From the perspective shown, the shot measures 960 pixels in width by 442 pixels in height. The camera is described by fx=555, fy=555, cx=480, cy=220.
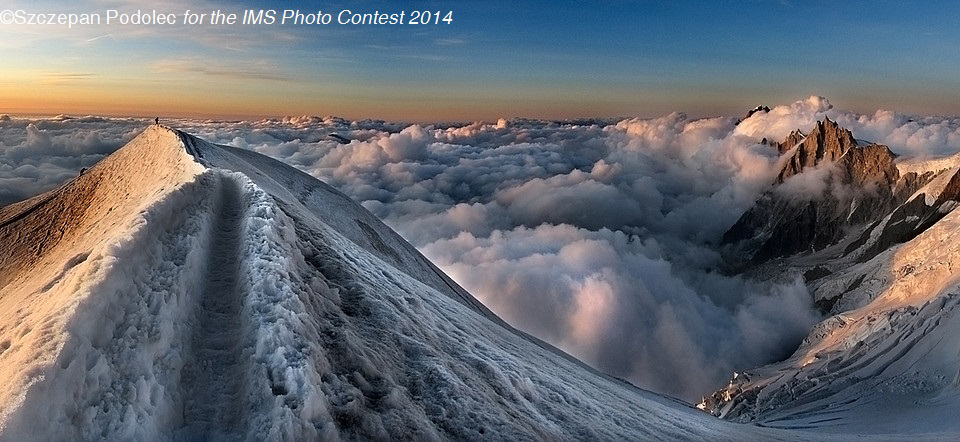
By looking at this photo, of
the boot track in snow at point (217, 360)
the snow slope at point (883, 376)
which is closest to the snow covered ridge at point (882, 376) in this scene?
the snow slope at point (883, 376)

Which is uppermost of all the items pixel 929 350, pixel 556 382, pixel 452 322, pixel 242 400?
pixel 242 400

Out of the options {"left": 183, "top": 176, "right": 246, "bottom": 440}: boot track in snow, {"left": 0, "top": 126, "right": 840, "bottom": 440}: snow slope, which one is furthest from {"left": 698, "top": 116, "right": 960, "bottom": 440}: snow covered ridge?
{"left": 183, "top": 176, "right": 246, "bottom": 440}: boot track in snow

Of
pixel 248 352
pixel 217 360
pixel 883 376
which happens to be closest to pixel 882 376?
pixel 883 376

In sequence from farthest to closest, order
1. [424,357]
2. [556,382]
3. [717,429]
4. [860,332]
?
[860,332]
[717,429]
[556,382]
[424,357]

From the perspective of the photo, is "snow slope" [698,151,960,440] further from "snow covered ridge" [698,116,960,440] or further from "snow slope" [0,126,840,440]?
"snow slope" [0,126,840,440]

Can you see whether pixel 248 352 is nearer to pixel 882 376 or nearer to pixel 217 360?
pixel 217 360

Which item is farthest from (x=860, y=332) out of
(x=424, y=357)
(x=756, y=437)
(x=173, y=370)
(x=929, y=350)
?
(x=173, y=370)

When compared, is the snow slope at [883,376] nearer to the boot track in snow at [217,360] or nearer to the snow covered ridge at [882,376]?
the snow covered ridge at [882,376]

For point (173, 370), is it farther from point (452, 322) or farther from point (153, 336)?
point (452, 322)
